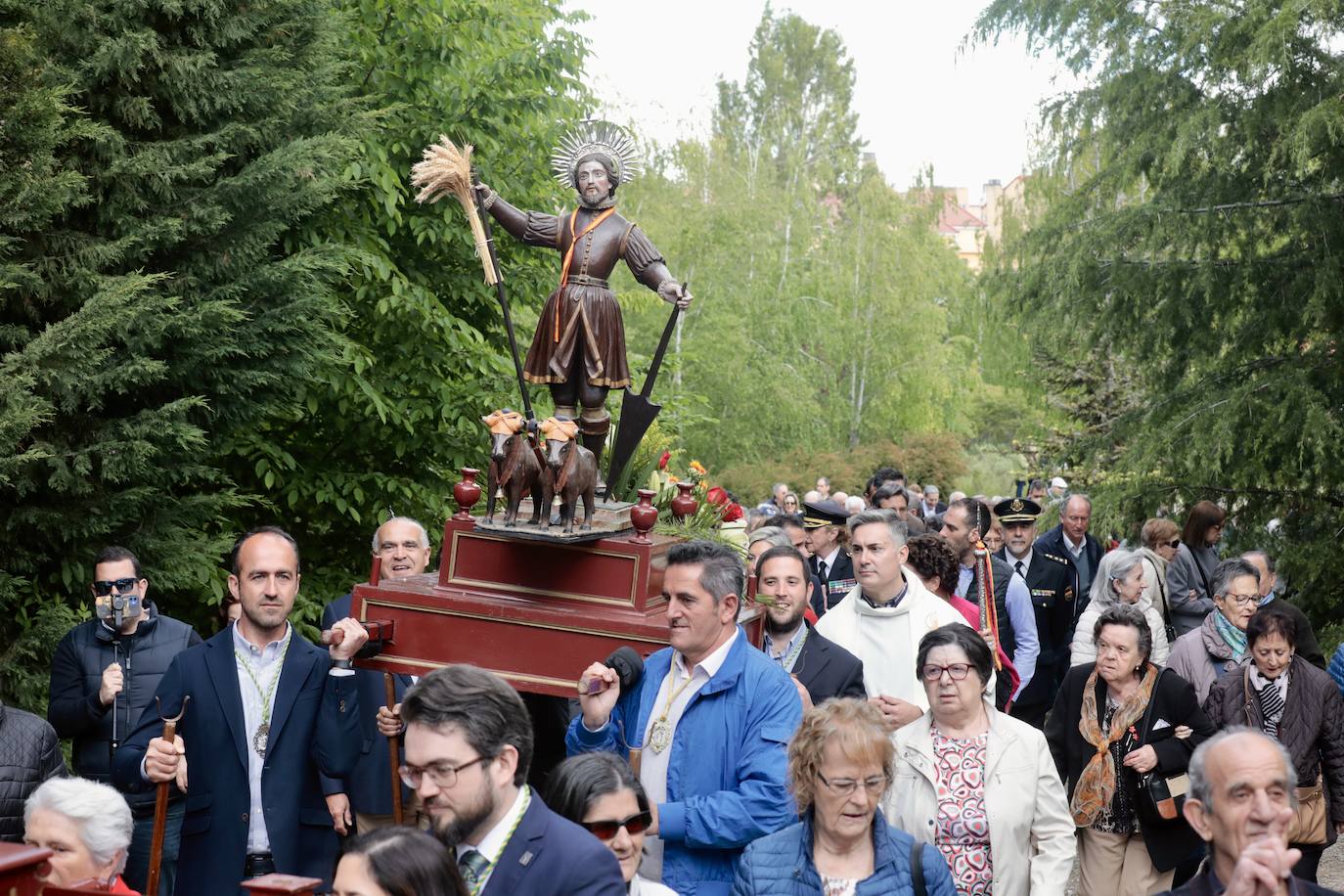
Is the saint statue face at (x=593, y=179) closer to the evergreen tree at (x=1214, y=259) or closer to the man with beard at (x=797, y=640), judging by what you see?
the man with beard at (x=797, y=640)

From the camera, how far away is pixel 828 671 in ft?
20.0

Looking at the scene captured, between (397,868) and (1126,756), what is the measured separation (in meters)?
3.95

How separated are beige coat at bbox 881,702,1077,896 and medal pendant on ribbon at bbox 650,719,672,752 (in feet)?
2.85

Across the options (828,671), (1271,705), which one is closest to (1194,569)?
(1271,705)

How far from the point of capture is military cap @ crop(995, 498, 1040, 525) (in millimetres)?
10359

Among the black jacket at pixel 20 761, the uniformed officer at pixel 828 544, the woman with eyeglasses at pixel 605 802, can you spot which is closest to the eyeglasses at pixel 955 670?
the woman with eyeglasses at pixel 605 802

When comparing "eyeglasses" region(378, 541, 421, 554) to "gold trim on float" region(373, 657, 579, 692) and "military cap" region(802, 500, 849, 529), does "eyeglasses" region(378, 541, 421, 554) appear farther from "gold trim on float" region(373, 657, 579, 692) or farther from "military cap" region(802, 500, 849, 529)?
"military cap" region(802, 500, 849, 529)

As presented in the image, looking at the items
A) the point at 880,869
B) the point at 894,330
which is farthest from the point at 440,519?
the point at 894,330

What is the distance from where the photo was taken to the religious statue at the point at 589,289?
700cm

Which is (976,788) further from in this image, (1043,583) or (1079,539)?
(1079,539)

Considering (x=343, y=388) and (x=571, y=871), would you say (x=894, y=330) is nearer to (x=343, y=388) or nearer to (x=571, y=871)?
(x=343, y=388)

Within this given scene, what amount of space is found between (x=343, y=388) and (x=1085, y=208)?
7.26m

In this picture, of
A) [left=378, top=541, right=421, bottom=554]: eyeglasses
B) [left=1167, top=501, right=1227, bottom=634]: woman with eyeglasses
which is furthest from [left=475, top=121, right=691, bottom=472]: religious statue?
[left=1167, top=501, right=1227, bottom=634]: woman with eyeglasses

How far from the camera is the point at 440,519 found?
12.4 meters
